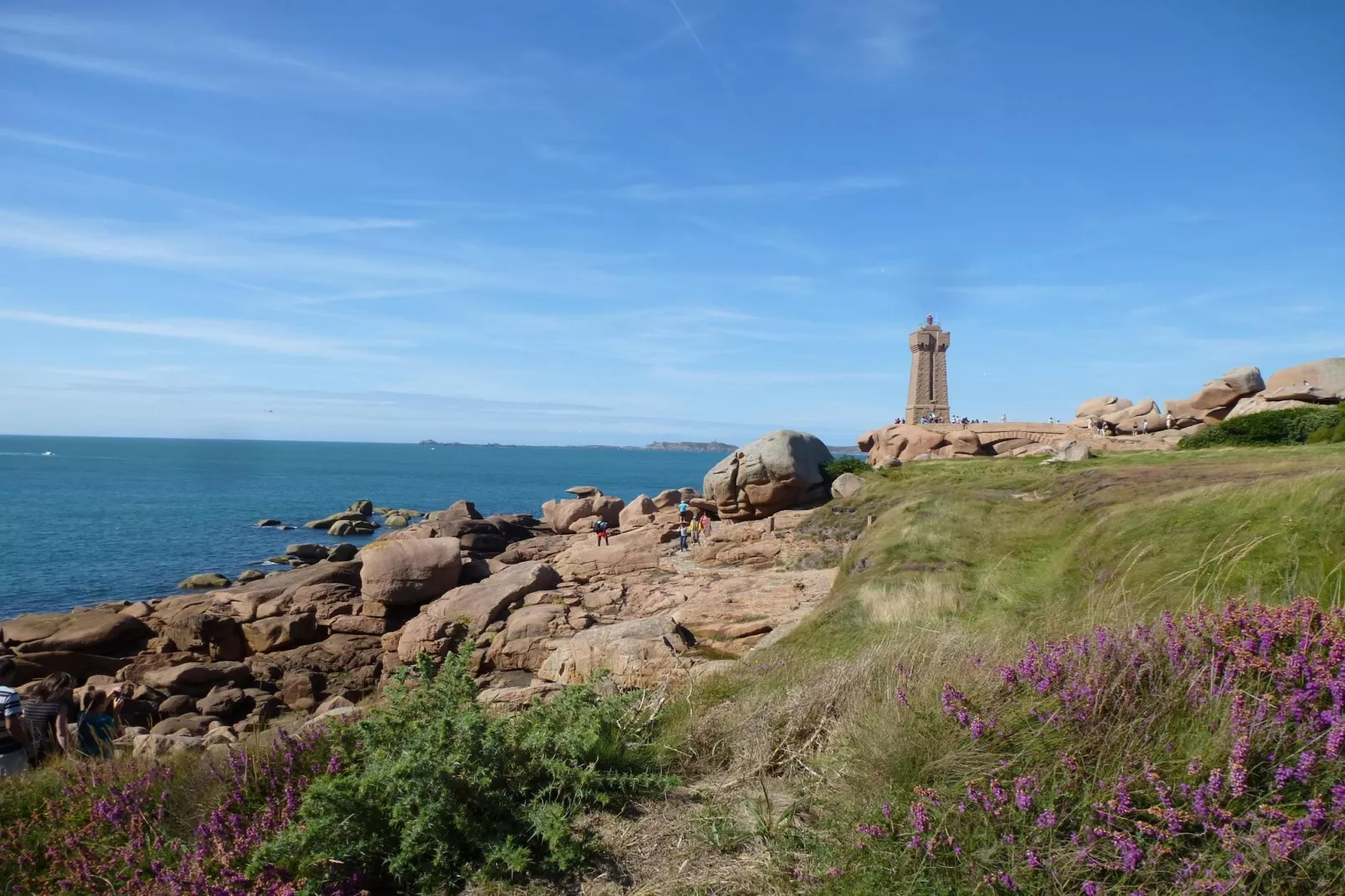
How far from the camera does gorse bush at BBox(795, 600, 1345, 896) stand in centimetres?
287

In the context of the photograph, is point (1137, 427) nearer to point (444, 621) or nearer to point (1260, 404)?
point (1260, 404)

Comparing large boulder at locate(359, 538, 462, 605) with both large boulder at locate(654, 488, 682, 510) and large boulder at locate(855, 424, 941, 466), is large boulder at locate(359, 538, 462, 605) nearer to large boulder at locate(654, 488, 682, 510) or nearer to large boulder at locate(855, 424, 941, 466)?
large boulder at locate(654, 488, 682, 510)

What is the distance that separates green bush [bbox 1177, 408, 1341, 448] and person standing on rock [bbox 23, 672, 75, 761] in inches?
1160

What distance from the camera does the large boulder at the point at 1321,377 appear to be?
33.1m

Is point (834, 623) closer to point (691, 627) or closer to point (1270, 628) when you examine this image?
point (691, 627)

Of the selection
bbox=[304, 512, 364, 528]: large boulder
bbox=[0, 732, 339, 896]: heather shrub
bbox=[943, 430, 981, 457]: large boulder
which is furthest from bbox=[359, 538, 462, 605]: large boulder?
bbox=[304, 512, 364, 528]: large boulder

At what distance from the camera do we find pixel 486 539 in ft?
125

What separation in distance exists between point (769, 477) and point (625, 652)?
1947 cm

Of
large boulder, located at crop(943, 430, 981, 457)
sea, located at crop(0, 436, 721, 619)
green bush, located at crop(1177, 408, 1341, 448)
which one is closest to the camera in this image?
green bush, located at crop(1177, 408, 1341, 448)

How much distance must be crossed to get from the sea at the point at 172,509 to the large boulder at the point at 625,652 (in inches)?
1009

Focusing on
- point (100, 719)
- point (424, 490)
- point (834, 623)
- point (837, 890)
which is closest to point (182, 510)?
point (424, 490)

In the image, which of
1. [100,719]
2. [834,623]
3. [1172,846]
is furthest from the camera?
[100,719]

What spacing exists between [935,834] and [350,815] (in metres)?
2.53

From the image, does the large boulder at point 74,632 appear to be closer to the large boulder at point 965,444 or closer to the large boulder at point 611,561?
the large boulder at point 611,561
